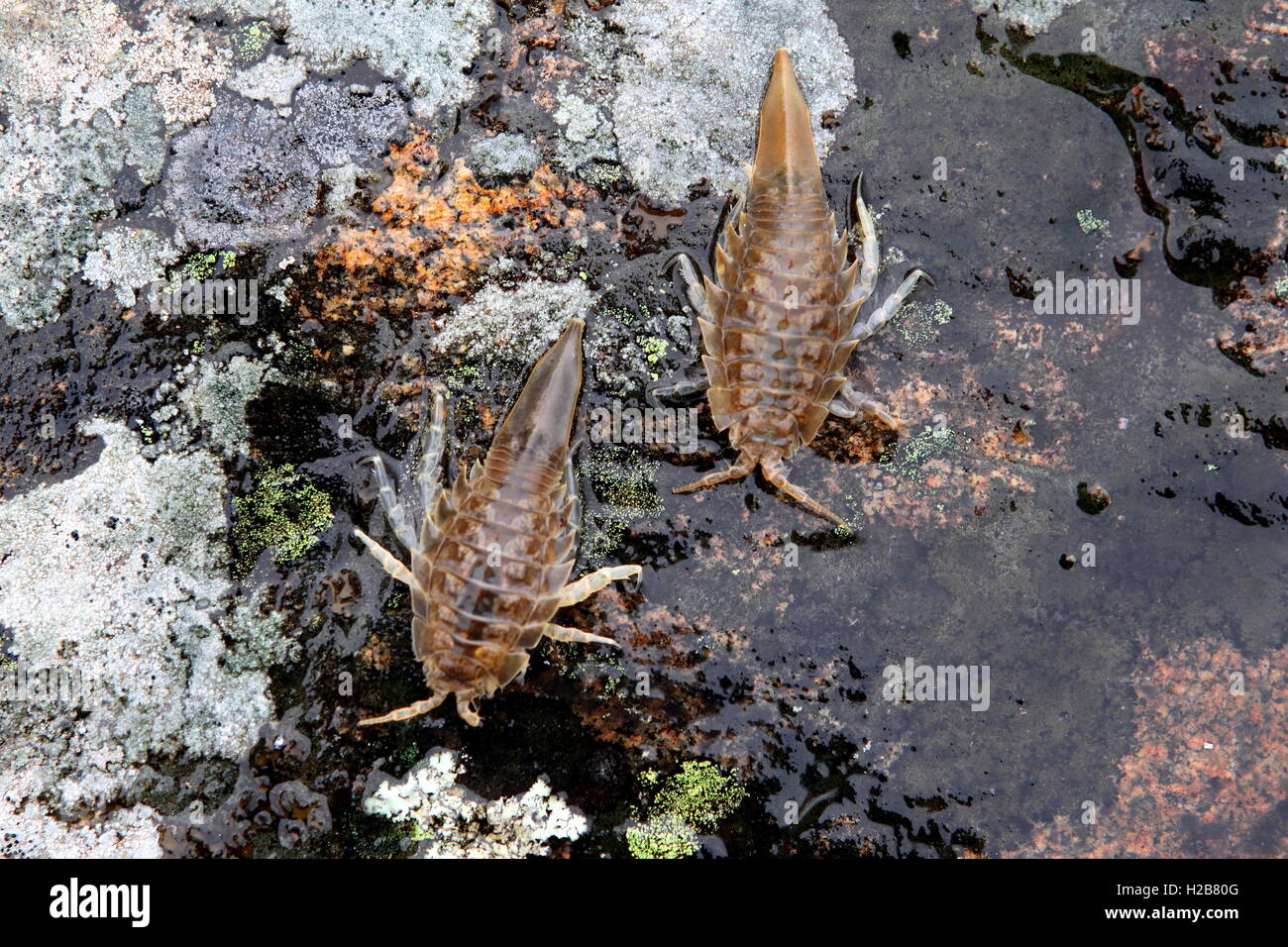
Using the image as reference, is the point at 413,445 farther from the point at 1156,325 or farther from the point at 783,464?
the point at 1156,325

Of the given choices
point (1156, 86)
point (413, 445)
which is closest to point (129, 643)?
point (413, 445)

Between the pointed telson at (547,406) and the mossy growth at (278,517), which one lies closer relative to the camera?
the pointed telson at (547,406)

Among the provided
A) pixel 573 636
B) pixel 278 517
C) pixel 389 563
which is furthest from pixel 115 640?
pixel 573 636

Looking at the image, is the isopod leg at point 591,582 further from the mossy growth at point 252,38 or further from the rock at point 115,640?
the mossy growth at point 252,38

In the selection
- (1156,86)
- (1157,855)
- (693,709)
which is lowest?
(1157,855)

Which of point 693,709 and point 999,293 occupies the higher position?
point 999,293

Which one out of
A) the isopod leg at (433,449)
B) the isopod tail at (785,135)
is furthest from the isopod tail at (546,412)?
the isopod tail at (785,135)
